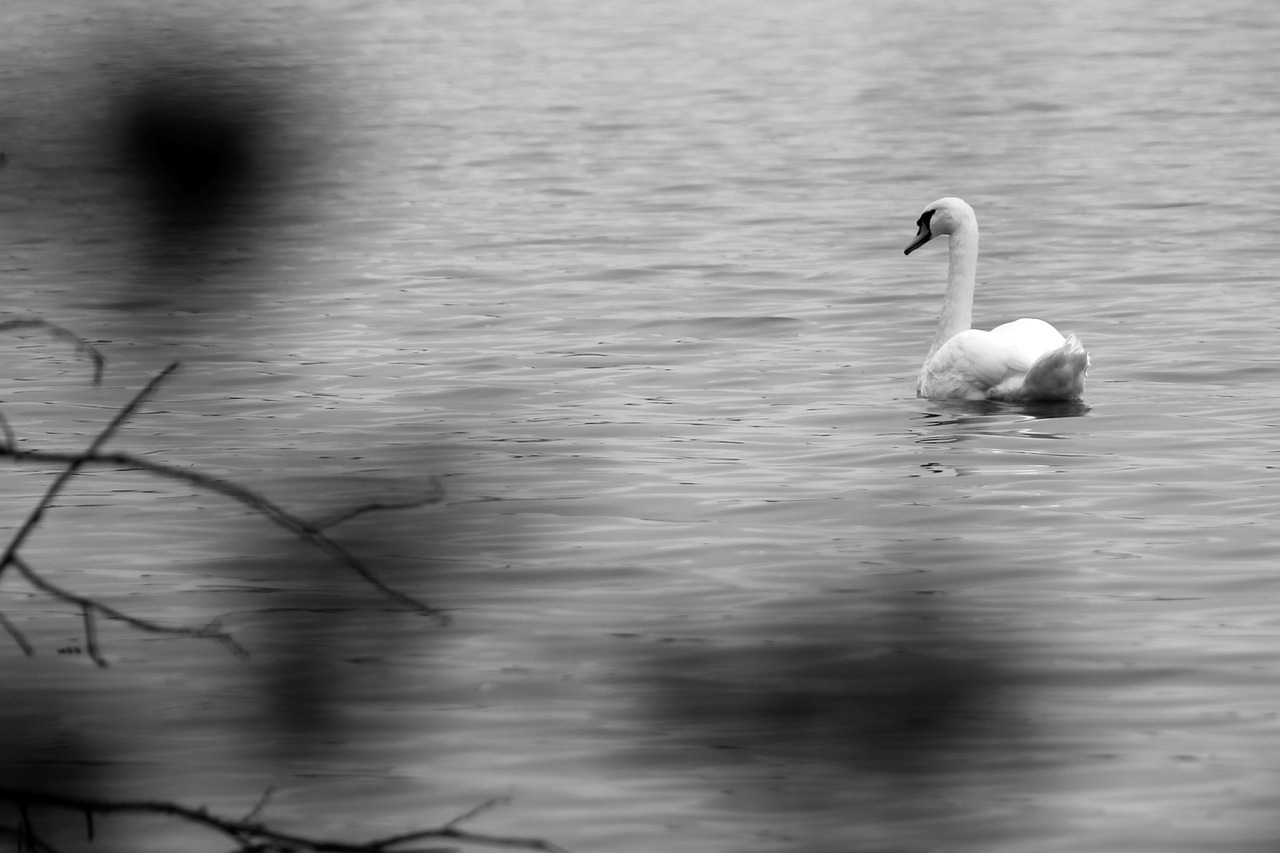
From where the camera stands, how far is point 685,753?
11.3 ft

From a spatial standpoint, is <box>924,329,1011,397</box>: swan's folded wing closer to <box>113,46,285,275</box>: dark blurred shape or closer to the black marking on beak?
the black marking on beak

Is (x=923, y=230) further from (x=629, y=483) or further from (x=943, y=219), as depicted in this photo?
(x=629, y=483)

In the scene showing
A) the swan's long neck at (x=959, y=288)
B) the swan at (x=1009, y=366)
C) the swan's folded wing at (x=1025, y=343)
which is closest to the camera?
the swan at (x=1009, y=366)

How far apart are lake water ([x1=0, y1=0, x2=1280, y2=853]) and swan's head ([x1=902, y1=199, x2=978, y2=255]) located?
726 millimetres

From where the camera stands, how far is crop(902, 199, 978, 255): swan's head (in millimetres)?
12859

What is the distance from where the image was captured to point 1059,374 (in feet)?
34.7

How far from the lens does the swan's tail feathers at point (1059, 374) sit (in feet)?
34.2

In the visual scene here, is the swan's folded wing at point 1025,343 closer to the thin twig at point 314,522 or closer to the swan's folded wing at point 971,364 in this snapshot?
the swan's folded wing at point 971,364

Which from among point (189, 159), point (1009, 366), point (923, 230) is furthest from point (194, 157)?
point (923, 230)

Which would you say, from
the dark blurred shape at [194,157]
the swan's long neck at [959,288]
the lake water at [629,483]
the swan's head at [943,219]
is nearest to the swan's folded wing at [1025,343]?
the lake water at [629,483]

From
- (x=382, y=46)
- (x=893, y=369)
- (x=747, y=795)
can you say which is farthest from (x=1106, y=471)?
(x=747, y=795)

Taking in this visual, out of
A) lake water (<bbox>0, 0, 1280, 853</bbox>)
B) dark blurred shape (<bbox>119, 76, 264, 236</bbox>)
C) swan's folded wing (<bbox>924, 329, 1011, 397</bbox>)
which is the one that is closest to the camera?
dark blurred shape (<bbox>119, 76, 264, 236</bbox>)

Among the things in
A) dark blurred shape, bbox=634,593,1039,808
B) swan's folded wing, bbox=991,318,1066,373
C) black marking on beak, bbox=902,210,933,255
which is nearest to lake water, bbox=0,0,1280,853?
dark blurred shape, bbox=634,593,1039,808

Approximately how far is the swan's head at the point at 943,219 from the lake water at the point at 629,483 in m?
0.73
